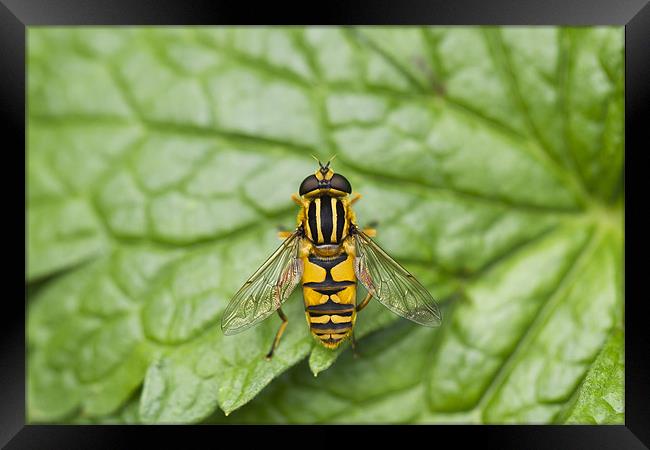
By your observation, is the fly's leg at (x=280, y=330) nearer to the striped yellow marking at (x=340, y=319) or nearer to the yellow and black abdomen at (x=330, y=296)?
the yellow and black abdomen at (x=330, y=296)

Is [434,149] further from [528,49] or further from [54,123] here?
[54,123]

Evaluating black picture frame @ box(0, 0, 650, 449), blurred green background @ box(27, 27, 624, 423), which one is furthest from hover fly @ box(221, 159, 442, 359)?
black picture frame @ box(0, 0, 650, 449)

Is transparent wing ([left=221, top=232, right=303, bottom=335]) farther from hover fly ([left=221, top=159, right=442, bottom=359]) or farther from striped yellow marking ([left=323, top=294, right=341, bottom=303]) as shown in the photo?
striped yellow marking ([left=323, top=294, right=341, bottom=303])

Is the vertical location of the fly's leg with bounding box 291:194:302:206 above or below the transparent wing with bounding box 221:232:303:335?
above

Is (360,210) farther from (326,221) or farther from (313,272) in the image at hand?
(313,272)

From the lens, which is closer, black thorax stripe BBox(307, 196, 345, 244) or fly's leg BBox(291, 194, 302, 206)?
black thorax stripe BBox(307, 196, 345, 244)

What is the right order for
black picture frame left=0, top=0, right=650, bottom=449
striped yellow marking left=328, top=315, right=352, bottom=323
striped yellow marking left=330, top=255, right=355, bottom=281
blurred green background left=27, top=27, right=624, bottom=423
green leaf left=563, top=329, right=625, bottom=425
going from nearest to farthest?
black picture frame left=0, top=0, right=650, bottom=449 < green leaf left=563, top=329, right=625, bottom=425 < striped yellow marking left=328, top=315, right=352, bottom=323 < striped yellow marking left=330, top=255, right=355, bottom=281 < blurred green background left=27, top=27, right=624, bottom=423

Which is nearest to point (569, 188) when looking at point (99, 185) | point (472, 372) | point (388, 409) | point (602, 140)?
point (602, 140)
